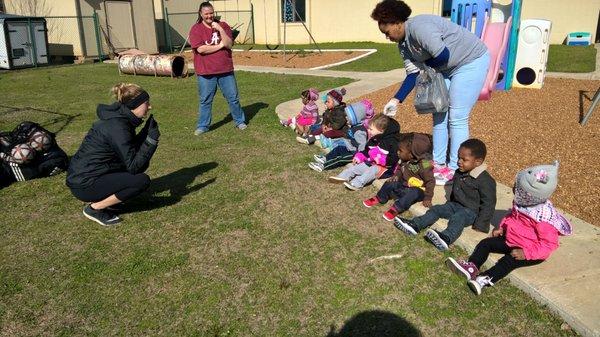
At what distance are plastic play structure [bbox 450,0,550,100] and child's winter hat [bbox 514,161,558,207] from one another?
20.2ft

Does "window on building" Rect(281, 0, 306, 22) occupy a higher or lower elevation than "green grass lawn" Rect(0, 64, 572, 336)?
higher

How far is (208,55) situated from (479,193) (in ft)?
15.7

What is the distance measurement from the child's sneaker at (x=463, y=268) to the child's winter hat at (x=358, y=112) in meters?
3.08

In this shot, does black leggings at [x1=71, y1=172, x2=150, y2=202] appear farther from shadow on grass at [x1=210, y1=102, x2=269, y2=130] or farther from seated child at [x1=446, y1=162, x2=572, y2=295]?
shadow on grass at [x1=210, y1=102, x2=269, y2=130]

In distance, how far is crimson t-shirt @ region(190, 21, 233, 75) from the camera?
283 inches

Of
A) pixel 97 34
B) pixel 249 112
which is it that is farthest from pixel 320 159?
pixel 97 34

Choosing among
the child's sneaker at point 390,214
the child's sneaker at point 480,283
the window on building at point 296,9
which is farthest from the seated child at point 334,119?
the window on building at point 296,9

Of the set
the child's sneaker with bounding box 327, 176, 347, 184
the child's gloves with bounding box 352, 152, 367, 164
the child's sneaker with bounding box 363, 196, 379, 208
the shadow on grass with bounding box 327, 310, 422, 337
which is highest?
the child's gloves with bounding box 352, 152, 367, 164

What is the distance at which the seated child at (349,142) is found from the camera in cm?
574

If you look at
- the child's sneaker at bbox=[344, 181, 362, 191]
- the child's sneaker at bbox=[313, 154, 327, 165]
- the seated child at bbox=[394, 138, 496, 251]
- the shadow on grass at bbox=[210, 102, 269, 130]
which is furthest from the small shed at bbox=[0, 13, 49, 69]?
the seated child at bbox=[394, 138, 496, 251]

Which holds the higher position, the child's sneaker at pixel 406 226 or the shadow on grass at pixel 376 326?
the child's sneaker at pixel 406 226

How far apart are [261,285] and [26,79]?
14.9m

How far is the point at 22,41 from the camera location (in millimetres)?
17812

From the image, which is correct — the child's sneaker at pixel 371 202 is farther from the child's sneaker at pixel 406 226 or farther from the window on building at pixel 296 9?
the window on building at pixel 296 9
